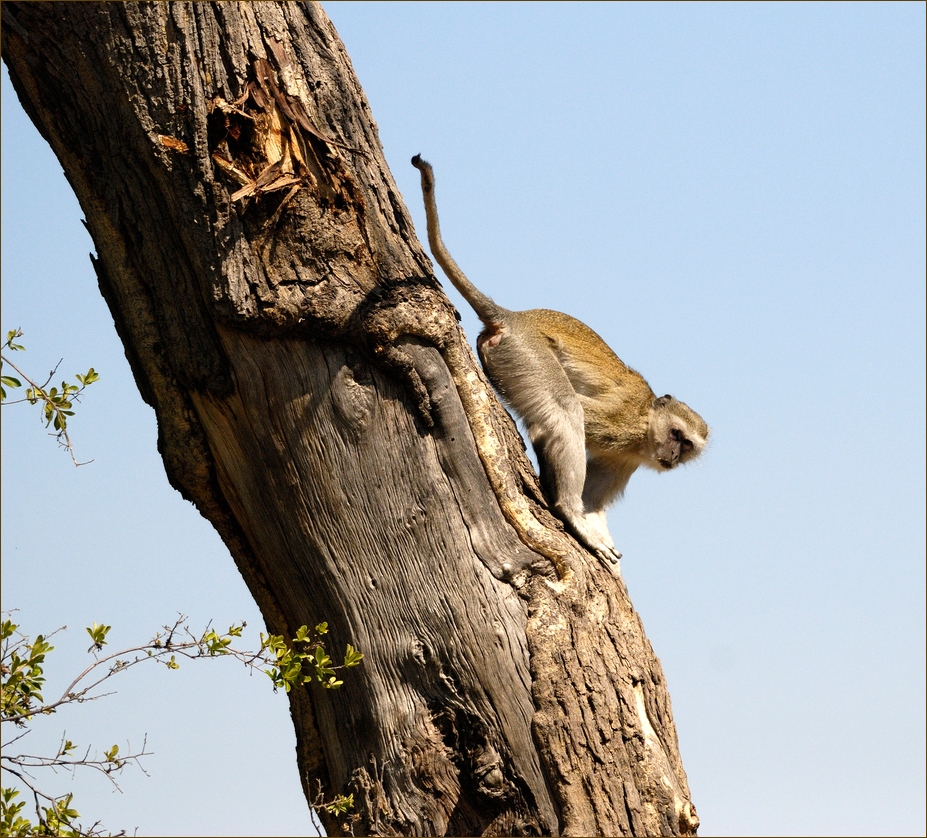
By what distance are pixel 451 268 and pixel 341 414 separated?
2395mm

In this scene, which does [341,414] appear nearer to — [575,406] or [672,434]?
[575,406]

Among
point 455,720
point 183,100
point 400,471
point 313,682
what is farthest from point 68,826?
point 183,100

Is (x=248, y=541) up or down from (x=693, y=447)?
down

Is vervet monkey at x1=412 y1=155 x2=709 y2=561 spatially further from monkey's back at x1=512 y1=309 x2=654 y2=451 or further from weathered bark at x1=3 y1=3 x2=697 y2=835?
weathered bark at x1=3 y1=3 x2=697 y2=835

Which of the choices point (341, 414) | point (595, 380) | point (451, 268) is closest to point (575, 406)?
point (595, 380)

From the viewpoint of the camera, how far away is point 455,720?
454 cm

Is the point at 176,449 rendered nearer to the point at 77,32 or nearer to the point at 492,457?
the point at 492,457

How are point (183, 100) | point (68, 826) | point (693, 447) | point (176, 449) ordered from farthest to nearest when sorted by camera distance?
point (693, 447), point (176, 449), point (183, 100), point (68, 826)

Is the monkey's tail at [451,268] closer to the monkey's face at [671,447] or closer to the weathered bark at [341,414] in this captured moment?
the weathered bark at [341,414]

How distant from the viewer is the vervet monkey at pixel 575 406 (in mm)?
6328

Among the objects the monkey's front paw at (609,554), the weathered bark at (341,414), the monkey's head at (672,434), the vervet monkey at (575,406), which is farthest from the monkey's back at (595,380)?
the weathered bark at (341,414)

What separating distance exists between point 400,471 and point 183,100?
192 centimetres

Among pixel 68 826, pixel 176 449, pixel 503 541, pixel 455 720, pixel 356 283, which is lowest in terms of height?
pixel 68 826

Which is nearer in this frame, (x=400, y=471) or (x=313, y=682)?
(x=400, y=471)
